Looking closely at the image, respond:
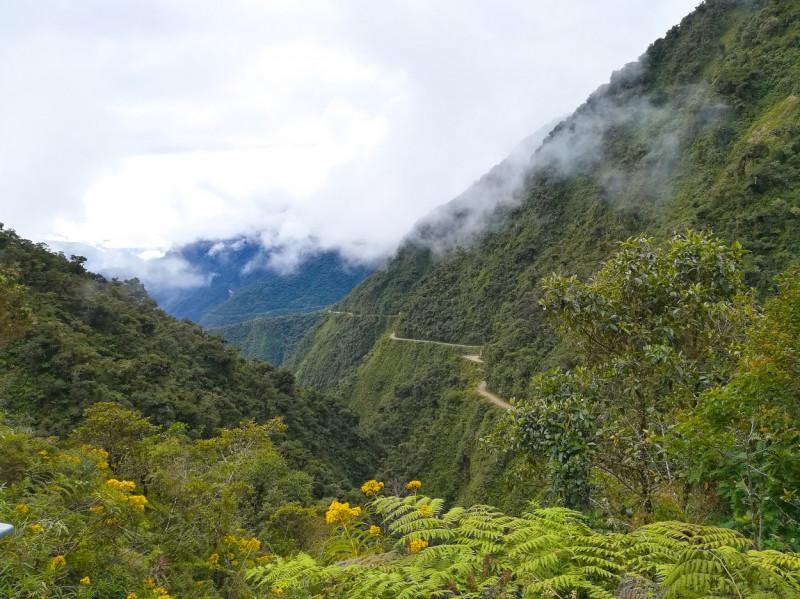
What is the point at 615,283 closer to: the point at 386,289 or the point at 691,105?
the point at 691,105

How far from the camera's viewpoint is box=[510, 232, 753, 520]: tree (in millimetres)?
6027

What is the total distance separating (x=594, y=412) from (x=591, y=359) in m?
1.32

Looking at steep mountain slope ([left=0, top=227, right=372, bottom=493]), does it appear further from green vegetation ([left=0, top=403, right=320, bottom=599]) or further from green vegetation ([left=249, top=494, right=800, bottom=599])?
green vegetation ([left=249, top=494, right=800, bottom=599])

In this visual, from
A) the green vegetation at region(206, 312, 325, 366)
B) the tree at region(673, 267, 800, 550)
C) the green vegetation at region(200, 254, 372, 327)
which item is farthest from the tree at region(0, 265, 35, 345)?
the green vegetation at region(200, 254, 372, 327)

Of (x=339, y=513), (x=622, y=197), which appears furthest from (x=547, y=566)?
(x=622, y=197)

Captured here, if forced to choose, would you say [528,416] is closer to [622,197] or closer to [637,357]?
[637,357]

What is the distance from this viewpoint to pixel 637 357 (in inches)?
266

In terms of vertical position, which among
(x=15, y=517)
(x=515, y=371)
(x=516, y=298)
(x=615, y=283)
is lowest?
(x=515, y=371)

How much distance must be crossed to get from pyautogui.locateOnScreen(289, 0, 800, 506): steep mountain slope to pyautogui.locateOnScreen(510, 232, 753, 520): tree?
2616cm

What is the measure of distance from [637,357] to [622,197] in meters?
54.3

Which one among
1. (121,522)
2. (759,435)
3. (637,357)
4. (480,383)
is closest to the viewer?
(759,435)

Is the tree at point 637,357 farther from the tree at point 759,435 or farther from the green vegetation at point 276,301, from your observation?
the green vegetation at point 276,301

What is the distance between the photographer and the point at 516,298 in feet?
205

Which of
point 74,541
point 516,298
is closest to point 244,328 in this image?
point 516,298
